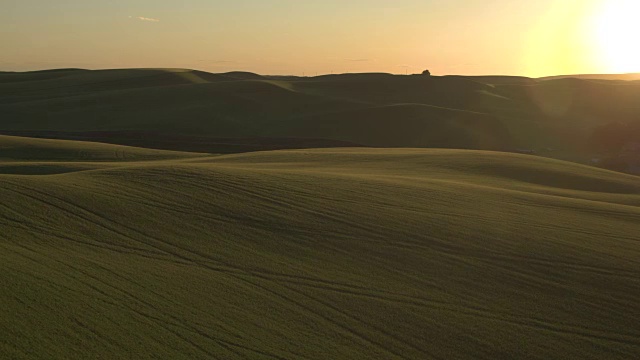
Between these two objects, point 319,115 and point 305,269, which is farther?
point 319,115

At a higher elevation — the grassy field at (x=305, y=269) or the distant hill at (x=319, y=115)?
the distant hill at (x=319, y=115)

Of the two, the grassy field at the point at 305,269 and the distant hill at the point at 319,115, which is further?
the distant hill at the point at 319,115

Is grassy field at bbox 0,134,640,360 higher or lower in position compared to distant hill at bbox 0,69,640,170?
lower

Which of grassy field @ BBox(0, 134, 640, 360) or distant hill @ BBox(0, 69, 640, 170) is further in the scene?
distant hill @ BBox(0, 69, 640, 170)

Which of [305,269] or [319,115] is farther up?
[319,115]

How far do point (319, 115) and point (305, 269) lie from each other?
5636 cm

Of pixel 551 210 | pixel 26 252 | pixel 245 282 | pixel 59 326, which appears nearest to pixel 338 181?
pixel 551 210

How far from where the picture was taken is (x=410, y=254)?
15.8 meters

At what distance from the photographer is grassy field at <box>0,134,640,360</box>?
11.0 meters

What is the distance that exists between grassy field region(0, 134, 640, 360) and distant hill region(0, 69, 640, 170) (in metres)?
32.3

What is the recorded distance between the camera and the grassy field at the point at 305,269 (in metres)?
11.0

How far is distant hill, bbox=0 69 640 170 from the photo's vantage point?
5928cm

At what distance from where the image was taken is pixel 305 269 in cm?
1447

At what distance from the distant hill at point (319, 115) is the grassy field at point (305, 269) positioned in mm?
32318
